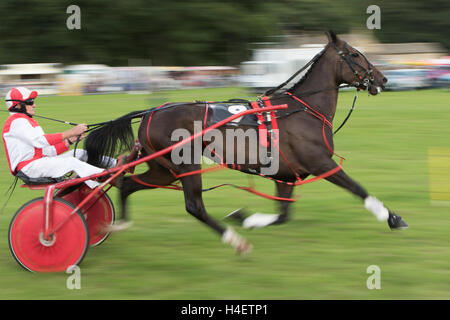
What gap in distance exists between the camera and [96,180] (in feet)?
17.7

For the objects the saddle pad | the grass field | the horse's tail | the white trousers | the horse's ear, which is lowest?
the grass field

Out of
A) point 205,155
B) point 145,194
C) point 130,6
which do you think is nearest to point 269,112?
point 205,155

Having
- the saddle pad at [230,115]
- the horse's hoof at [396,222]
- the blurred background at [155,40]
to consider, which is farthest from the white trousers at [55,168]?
the blurred background at [155,40]

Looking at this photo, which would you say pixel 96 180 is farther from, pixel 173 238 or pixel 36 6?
pixel 36 6

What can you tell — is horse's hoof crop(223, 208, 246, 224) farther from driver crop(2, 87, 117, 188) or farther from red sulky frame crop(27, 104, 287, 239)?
driver crop(2, 87, 117, 188)

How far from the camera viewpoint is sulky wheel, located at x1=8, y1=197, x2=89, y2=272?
496 cm

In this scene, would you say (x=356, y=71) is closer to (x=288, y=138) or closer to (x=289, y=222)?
(x=288, y=138)

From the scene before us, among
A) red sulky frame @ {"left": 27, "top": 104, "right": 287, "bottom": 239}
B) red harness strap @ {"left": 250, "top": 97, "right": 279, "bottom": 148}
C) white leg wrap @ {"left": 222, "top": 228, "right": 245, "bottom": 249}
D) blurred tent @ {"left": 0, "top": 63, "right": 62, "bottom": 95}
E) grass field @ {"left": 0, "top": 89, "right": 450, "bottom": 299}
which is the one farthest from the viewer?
blurred tent @ {"left": 0, "top": 63, "right": 62, "bottom": 95}

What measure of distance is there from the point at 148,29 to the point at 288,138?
30762mm

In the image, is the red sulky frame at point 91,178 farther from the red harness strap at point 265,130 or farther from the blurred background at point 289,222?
the blurred background at point 289,222

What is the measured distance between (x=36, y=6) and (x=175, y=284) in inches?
1306

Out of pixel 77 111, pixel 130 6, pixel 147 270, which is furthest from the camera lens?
pixel 130 6

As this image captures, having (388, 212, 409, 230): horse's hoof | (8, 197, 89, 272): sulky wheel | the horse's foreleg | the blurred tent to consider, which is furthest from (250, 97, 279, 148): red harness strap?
the blurred tent

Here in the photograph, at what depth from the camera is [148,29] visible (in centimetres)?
3519
